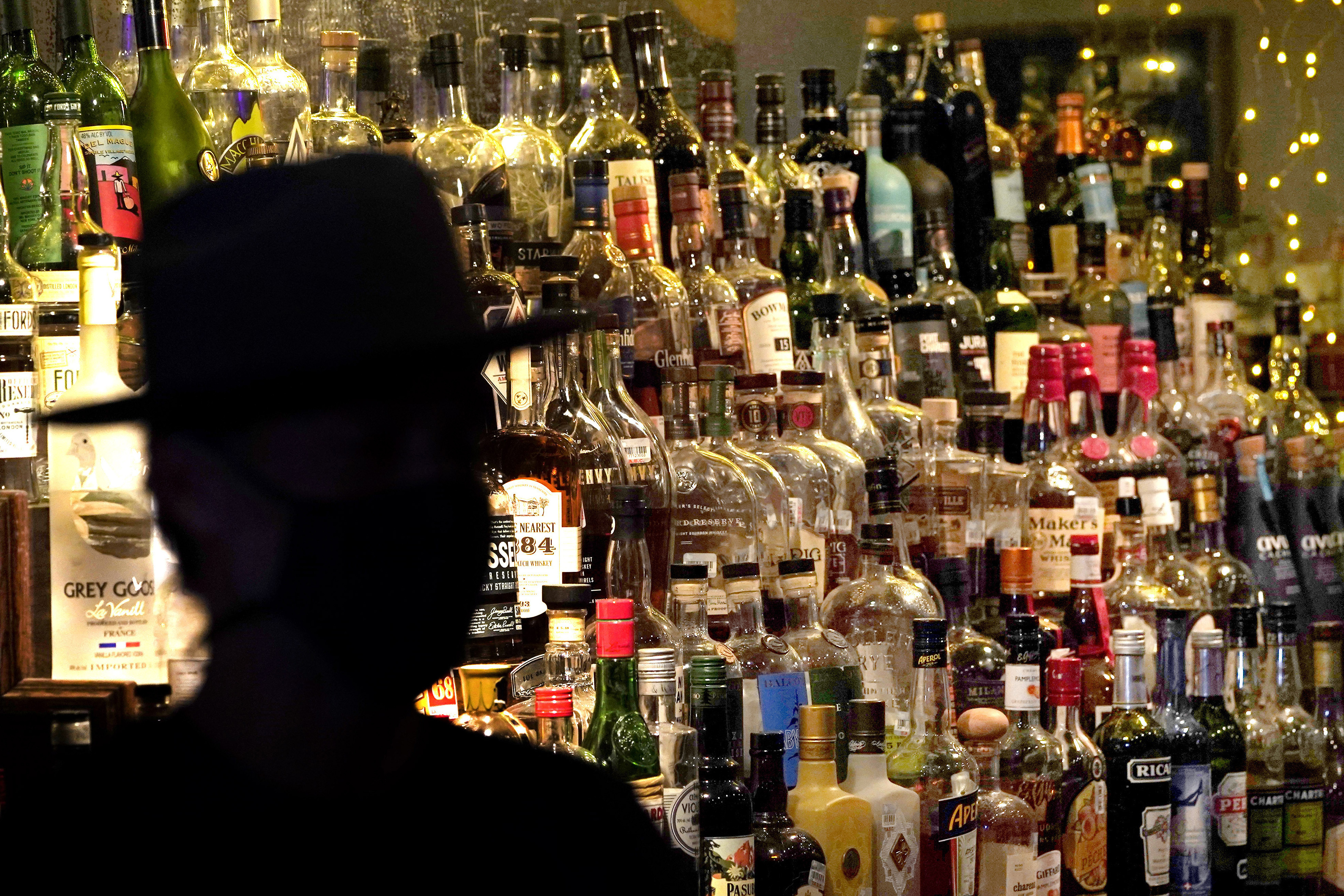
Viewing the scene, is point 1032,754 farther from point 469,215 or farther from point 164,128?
point 164,128

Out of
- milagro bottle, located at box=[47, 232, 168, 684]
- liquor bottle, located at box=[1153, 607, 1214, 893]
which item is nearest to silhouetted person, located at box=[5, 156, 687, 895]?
milagro bottle, located at box=[47, 232, 168, 684]

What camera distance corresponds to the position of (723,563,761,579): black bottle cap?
5.91 ft

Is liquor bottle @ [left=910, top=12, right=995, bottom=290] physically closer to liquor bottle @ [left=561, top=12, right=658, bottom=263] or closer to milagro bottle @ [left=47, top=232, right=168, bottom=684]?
liquor bottle @ [left=561, top=12, right=658, bottom=263]

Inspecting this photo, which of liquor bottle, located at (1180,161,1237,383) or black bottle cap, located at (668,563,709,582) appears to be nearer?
black bottle cap, located at (668,563,709,582)

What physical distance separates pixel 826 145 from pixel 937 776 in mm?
1043

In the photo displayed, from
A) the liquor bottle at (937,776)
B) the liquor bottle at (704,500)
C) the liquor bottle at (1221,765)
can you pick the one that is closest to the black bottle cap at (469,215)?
the liquor bottle at (704,500)

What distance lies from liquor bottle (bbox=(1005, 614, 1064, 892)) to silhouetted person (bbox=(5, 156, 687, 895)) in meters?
1.27

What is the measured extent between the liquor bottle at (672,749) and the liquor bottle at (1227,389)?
1677mm

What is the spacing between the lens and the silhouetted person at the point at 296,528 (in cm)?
77

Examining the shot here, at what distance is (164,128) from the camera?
1.90 metres

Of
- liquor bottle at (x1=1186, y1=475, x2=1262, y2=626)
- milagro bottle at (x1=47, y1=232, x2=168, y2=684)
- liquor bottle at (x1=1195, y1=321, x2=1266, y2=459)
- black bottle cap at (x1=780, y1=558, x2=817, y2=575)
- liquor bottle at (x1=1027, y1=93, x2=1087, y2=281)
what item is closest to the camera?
milagro bottle at (x1=47, y1=232, x2=168, y2=684)

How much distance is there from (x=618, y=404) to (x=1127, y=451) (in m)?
1.03

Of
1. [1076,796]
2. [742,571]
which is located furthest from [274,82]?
[1076,796]

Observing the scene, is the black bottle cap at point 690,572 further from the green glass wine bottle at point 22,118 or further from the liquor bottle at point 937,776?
the green glass wine bottle at point 22,118
